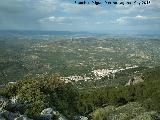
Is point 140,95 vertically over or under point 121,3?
under

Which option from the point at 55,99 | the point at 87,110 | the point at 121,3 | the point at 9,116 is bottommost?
the point at 87,110

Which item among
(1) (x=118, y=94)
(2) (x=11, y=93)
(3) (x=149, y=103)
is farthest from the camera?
(1) (x=118, y=94)

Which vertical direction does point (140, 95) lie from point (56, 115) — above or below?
below

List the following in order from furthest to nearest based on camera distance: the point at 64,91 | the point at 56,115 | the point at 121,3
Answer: the point at 64,91 → the point at 56,115 → the point at 121,3

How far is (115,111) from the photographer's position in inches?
4003

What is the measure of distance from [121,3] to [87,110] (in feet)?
278

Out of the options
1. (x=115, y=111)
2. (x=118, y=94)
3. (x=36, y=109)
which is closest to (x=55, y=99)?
(x=36, y=109)

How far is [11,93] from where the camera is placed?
66.0 meters

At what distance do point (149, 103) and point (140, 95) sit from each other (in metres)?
23.3

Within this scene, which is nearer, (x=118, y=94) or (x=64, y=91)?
(x=64, y=91)

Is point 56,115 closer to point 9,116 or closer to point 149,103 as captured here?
point 9,116

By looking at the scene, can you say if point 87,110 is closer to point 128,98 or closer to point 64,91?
point 128,98

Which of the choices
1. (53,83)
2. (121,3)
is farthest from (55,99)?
(121,3)

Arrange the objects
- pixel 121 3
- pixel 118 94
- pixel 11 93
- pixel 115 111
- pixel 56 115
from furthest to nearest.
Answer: pixel 118 94 < pixel 115 111 < pixel 11 93 < pixel 56 115 < pixel 121 3
